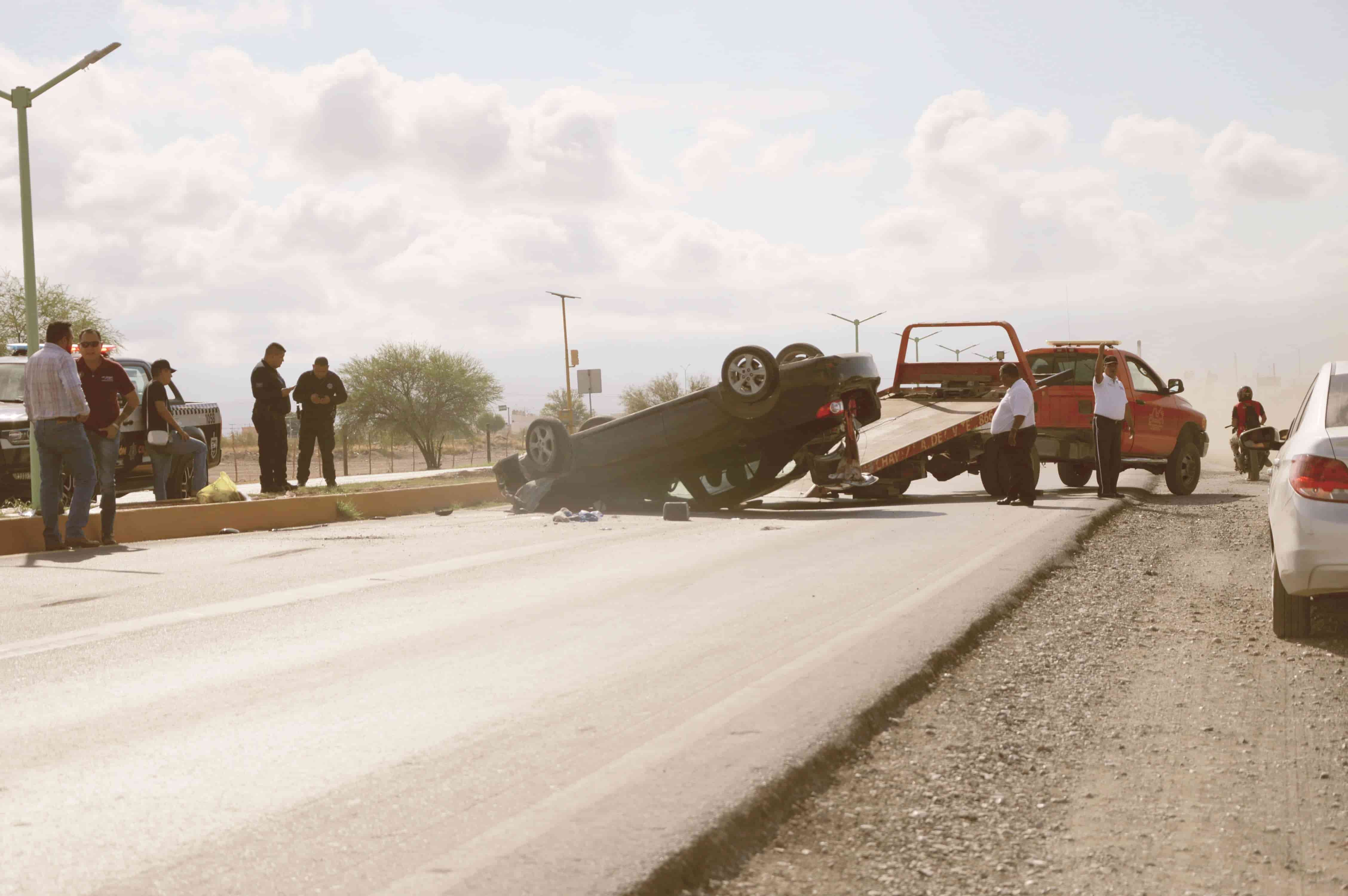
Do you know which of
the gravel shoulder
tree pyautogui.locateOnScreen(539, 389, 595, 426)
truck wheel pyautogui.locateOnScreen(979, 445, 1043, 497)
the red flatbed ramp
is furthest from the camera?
tree pyautogui.locateOnScreen(539, 389, 595, 426)

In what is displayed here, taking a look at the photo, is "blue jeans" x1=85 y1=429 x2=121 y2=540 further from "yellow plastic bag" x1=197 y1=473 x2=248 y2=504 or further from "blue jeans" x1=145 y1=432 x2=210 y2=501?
"blue jeans" x1=145 y1=432 x2=210 y2=501

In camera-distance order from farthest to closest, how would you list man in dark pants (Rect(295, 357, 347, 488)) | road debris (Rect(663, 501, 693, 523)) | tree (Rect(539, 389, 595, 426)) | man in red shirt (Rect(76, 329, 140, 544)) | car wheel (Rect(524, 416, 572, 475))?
tree (Rect(539, 389, 595, 426)), man in dark pants (Rect(295, 357, 347, 488)), car wheel (Rect(524, 416, 572, 475)), road debris (Rect(663, 501, 693, 523)), man in red shirt (Rect(76, 329, 140, 544))

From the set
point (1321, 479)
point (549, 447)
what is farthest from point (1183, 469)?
point (1321, 479)

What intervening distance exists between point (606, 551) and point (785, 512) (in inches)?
173

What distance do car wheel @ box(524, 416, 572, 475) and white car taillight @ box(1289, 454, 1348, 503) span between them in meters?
9.38

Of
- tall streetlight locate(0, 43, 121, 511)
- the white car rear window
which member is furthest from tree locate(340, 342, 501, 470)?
the white car rear window

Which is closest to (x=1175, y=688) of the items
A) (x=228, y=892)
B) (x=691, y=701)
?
(x=691, y=701)

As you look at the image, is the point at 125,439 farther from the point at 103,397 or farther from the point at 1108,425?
the point at 1108,425

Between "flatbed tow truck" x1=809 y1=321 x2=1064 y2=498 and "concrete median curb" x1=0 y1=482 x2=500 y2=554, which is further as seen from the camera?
"flatbed tow truck" x1=809 y1=321 x2=1064 y2=498

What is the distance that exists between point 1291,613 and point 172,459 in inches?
497

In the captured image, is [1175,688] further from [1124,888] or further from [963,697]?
[1124,888]

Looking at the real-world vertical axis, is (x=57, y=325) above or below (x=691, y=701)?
above

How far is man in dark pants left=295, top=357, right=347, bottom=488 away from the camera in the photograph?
1609cm

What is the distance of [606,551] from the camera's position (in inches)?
405
